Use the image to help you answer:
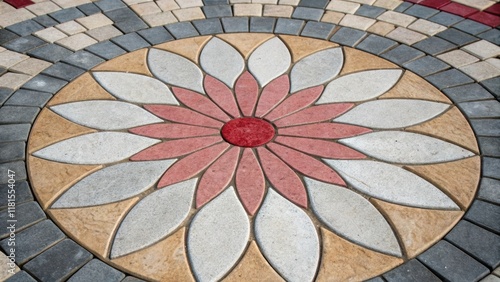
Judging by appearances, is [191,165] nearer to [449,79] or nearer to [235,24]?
[235,24]

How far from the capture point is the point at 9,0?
14.8ft

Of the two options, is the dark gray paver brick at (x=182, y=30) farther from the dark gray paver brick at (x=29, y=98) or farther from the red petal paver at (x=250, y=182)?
the red petal paver at (x=250, y=182)

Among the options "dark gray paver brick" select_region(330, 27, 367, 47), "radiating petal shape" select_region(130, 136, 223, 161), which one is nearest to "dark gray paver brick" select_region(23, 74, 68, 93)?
"radiating petal shape" select_region(130, 136, 223, 161)

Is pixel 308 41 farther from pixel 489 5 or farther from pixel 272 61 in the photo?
pixel 489 5

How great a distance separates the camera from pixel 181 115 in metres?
3.30

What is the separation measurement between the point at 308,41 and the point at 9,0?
244 cm

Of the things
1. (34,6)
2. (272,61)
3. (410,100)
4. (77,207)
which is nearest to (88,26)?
(34,6)

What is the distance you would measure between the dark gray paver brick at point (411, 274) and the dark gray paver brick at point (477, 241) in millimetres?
226

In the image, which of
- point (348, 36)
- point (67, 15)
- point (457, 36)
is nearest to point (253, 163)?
point (348, 36)

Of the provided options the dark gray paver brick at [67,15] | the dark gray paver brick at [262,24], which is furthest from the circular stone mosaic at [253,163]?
the dark gray paver brick at [67,15]

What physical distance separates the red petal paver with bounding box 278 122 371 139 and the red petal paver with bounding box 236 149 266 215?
1.02 feet

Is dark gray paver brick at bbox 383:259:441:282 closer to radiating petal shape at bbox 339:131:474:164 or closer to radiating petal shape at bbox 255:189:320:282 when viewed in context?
radiating petal shape at bbox 255:189:320:282

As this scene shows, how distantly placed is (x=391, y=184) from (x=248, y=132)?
0.85 m

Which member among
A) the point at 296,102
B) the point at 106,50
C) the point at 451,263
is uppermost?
the point at 106,50
